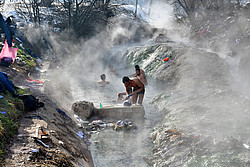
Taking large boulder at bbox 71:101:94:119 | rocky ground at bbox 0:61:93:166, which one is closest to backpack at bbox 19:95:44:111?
rocky ground at bbox 0:61:93:166

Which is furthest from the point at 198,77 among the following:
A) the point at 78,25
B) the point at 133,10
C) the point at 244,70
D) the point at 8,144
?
the point at 133,10

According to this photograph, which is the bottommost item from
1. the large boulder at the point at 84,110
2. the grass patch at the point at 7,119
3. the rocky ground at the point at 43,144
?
the large boulder at the point at 84,110

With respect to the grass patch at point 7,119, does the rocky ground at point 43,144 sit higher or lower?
lower

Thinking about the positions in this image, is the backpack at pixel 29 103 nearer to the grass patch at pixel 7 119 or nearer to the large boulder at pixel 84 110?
the grass patch at pixel 7 119

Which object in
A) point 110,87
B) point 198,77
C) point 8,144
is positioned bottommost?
point 110,87

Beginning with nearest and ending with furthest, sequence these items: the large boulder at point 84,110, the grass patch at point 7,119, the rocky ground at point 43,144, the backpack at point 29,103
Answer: the rocky ground at point 43,144 < the grass patch at point 7,119 < the backpack at point 29,103 < the large boulder at point 84,110

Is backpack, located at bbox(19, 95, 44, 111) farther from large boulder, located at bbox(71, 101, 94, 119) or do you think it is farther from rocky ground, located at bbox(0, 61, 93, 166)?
large boulder, located at bbox(71, 101, 94, 119)

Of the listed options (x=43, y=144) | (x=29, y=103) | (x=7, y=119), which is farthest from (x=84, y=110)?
(x=43, y=144)

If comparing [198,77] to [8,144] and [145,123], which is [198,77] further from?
[8,144]

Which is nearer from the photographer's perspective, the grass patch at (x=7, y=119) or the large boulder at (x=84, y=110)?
the grass patch at (x=7, y=119)

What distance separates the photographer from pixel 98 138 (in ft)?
18.9

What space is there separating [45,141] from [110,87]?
7626mm

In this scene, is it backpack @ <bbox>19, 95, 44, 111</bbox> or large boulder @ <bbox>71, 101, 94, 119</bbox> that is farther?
large boulder @ <bbox>71, 101, 94, 119</bbox>

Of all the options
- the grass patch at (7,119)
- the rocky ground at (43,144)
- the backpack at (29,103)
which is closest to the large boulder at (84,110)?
the rocky ground at (43,144)
